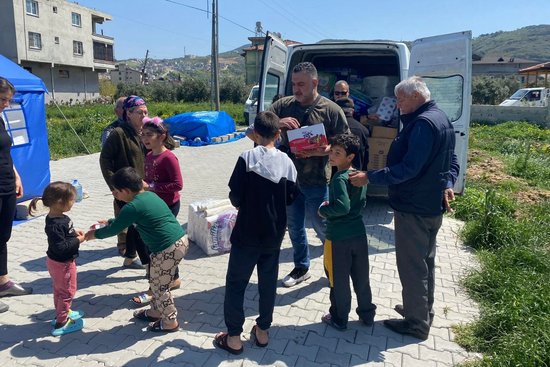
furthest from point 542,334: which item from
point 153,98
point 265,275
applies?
point 153,98

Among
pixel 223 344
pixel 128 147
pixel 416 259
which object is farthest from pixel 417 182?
pixel 128 147

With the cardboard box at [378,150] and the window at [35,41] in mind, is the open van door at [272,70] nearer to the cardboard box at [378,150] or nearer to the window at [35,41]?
the cardboard box at [378,150]

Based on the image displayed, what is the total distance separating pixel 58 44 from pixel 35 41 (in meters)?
2.65

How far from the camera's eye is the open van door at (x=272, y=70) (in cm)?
599

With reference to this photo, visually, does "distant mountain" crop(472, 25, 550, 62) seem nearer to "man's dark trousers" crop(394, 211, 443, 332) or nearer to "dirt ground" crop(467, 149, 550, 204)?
"dirt ground" crop(467, 149, 550, 204)

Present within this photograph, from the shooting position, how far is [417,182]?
3.15 metres

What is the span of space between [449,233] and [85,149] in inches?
421

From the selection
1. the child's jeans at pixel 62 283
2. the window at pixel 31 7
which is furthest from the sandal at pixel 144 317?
the window at pixel 31 7

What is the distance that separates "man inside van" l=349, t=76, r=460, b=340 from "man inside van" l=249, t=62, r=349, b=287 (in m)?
0.82

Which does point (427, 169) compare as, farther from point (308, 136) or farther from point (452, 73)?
point (452, 73)

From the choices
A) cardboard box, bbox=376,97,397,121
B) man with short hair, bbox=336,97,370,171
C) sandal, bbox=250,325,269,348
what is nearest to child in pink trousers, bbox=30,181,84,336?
sandal, bbox=250,325,269,348

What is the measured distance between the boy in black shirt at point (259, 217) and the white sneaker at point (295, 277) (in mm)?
1105

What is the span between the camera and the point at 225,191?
8.48m

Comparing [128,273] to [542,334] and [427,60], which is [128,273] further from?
[427,60]
